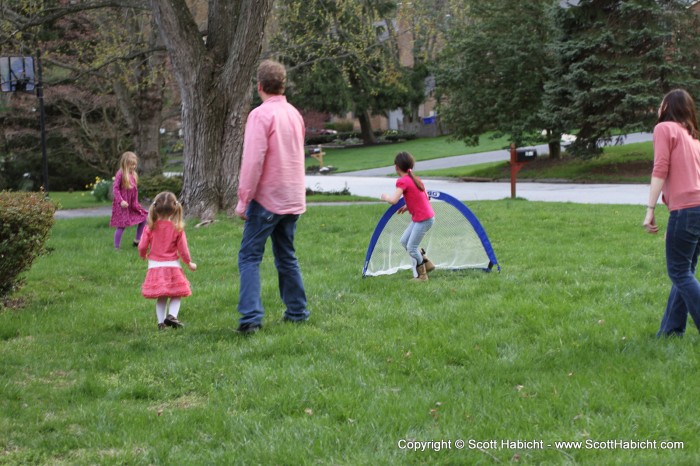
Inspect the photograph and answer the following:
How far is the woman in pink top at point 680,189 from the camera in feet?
17.2

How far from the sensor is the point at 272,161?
6.42m

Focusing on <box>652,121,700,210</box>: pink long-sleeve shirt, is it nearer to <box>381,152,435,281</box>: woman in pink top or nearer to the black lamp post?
<box>381,152,435,281</box>: woman in pink top

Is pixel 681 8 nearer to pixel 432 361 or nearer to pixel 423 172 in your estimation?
pixel 423 172

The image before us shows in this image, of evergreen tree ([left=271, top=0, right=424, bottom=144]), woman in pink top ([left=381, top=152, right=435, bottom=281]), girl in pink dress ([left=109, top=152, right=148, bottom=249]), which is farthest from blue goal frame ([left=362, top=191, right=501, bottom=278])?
evergreen tree ([left=271, top=0, right=424, bottom=144])

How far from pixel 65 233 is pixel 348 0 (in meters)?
9.47

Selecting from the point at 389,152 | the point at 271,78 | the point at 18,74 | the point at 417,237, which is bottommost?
the point at 417,237

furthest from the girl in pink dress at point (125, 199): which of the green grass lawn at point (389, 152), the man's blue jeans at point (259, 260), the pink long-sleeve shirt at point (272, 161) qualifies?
the green grass lawn at point (389, 152)

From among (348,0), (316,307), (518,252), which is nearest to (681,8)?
(348,0)

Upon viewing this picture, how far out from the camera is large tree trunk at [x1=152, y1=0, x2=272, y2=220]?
13941 mm

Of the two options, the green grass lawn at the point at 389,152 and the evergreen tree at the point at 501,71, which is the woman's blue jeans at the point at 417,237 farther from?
the green grass lawn at the point at 389,152

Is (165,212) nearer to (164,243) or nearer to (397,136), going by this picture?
(164,243)

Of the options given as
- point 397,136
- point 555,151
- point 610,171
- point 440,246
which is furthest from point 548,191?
point 397,136

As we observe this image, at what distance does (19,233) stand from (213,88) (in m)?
7.21

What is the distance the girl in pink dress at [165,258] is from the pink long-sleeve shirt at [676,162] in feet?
12.7
